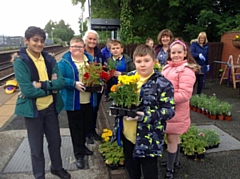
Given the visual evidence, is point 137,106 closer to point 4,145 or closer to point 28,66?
point 28,66

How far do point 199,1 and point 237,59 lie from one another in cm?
384

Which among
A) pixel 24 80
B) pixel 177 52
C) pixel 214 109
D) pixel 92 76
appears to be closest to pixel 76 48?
pixel 92 76

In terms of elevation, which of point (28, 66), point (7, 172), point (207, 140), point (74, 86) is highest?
point (28, 66)

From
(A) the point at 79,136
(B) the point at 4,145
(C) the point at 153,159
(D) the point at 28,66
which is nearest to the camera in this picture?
(C) the point at 153,159

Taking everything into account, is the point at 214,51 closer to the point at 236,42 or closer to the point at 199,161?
the point at 236,42

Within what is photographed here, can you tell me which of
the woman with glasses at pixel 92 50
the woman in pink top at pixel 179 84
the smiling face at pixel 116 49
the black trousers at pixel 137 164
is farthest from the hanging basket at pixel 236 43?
the black trousers at pixel 137 164

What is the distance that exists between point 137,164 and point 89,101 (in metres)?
1.32

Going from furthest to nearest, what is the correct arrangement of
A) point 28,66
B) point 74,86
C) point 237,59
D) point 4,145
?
1. point 237,59
2. point 4,145
3. point 74,86
4. point 28,66

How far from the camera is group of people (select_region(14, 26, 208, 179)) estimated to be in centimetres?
221

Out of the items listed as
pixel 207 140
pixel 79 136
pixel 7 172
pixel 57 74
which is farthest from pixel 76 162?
pixel 207 140

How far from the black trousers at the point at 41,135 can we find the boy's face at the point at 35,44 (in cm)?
67

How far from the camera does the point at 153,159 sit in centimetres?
228

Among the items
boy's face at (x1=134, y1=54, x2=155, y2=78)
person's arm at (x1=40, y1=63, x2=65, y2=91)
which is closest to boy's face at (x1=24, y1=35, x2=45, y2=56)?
person's arm at (x1=40, y1=63, x2=65, y2=91)

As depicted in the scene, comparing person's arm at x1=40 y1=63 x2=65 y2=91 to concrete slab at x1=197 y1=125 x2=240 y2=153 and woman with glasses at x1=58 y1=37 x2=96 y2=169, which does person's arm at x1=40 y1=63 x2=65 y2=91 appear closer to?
woman with glasses at x1=58 y1=37 x2=96 y2=169
